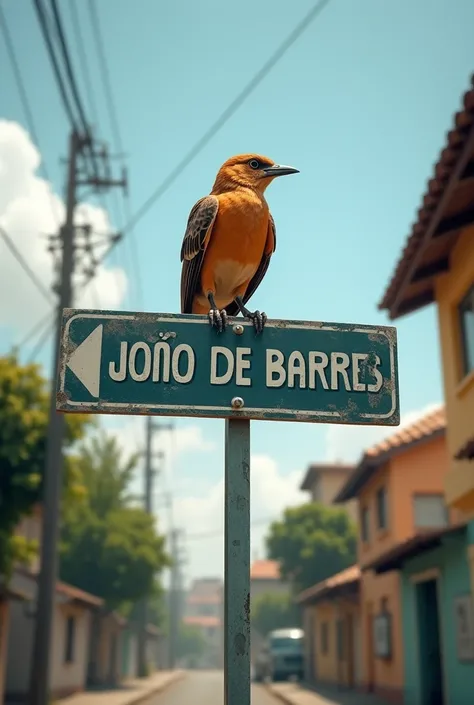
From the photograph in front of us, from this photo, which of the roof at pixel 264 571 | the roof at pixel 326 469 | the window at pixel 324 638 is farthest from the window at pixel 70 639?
the roof at pixel 264 571

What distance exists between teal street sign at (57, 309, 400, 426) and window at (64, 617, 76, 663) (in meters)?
25.6

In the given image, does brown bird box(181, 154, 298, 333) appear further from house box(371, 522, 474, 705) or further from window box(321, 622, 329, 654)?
window box(321, 622, 329, 654)

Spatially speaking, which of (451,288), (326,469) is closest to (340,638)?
(326,469)

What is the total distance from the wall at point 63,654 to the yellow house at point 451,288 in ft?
52.9

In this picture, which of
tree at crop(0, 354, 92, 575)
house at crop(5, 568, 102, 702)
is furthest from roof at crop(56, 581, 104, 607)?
tree at crop(0, 354, 92, 575)

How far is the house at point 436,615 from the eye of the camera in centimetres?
1358

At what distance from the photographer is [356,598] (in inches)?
1029

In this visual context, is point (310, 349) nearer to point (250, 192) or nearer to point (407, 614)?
point (250, 192)

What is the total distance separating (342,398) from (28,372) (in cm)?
1530

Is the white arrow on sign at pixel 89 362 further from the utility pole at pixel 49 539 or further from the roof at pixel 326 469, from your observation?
the roof at pixel 326 469

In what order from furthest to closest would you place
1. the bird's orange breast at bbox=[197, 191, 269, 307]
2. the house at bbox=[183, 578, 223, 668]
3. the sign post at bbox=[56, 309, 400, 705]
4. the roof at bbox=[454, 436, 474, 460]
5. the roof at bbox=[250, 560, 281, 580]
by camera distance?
the house at bbox=[183, 578, 223, 668] → the roof at bbox=[250, 560, 281, 580] → the roof at bbox=[454, 436, 474, 460] → the bird's orange breast at bbox=[197, 191, 269, 307] → the sign post at bbox=[56, 309, 400, 705]

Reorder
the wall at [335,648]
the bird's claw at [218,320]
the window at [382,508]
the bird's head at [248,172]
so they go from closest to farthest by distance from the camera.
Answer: the bird's claw at [218,320] → the bird's head at [248,172] → the window at [382,508] → the wall at [335,648]

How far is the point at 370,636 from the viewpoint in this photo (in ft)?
79.3

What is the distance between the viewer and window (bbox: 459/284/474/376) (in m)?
10.5
